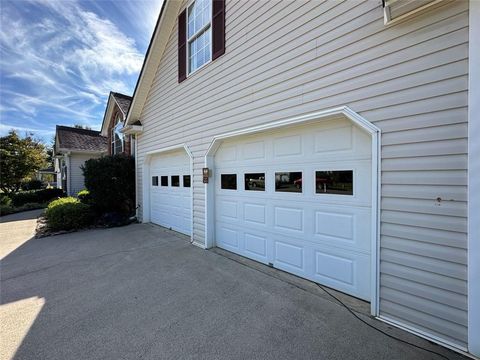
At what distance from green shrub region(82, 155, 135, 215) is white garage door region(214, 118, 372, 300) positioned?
6.09 metres

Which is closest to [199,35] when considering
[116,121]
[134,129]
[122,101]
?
[134,129]

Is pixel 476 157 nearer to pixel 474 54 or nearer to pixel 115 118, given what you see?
pixel 474 54

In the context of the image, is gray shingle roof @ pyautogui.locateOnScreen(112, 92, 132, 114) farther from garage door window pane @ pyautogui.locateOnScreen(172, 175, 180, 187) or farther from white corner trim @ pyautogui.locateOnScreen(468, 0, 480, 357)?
white corner trim @ pyautogui.locateOnScreen(468, 0, 480, 357)

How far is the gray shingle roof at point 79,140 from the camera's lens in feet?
52.9

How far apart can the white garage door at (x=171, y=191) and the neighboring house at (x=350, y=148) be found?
88cm

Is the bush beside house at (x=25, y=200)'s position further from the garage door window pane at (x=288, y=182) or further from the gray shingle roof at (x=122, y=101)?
the garage door window pane at (x=288, y=182)

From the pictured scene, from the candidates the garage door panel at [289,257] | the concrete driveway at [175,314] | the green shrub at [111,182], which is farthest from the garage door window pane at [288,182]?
the green shrub at [111,182]

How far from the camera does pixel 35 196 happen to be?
15.5 m

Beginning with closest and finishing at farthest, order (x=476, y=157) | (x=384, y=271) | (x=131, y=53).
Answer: (x=476, y=157)
(x=384, y=271)
(x=131, y=53)

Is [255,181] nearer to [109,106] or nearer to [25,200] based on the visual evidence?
[109,106]

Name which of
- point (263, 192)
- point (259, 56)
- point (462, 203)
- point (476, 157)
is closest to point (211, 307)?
point (263, 192)

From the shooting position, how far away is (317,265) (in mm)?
3512

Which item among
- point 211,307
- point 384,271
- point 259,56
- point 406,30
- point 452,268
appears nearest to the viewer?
point 452,268

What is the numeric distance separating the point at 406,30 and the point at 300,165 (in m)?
2.08
